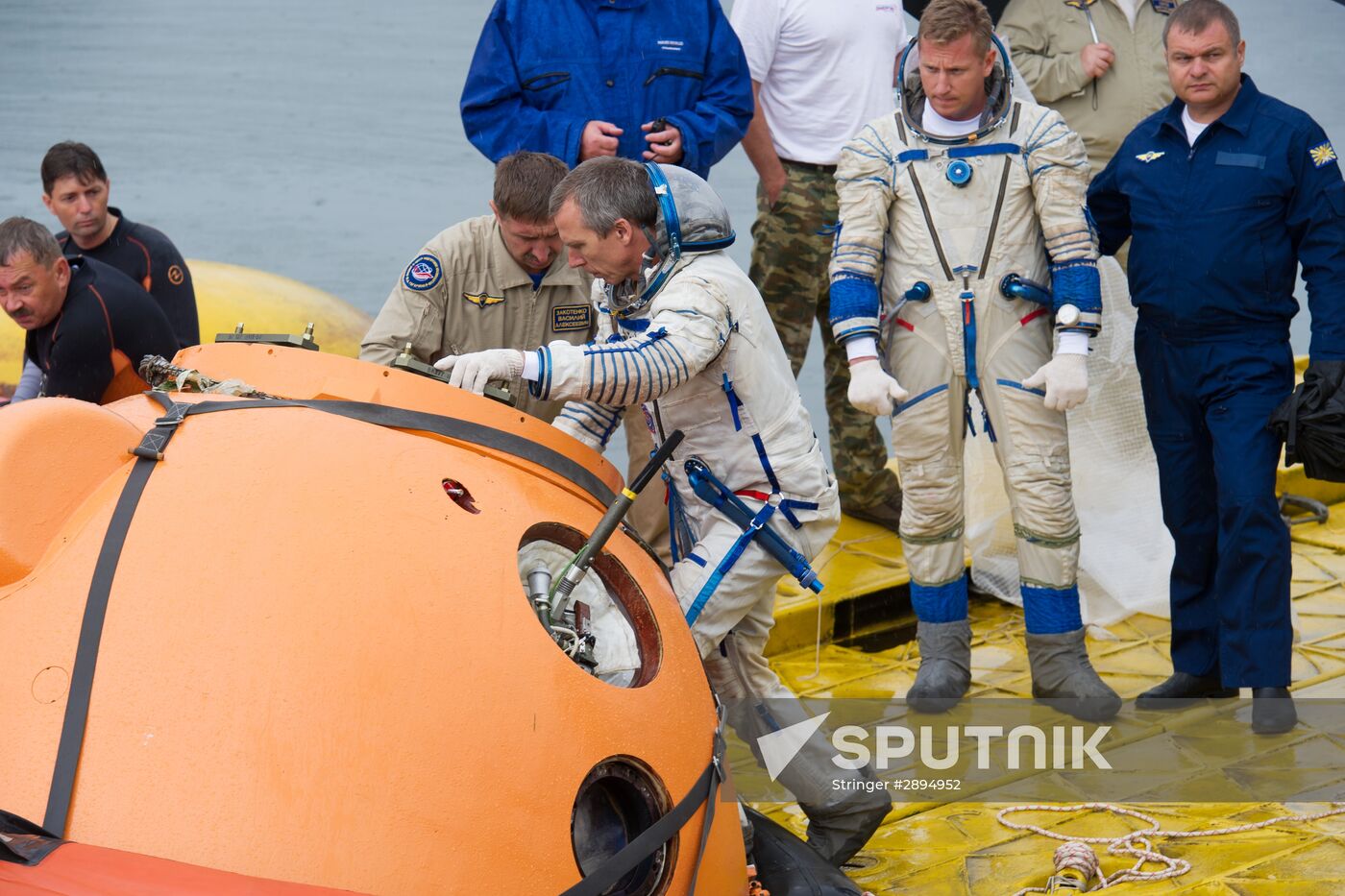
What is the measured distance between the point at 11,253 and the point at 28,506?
2283 millimetres

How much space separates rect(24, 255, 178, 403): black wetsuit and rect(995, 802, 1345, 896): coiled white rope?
2.85 m

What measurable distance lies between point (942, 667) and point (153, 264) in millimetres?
3077

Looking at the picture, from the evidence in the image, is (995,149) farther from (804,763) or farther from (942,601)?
(804,763)

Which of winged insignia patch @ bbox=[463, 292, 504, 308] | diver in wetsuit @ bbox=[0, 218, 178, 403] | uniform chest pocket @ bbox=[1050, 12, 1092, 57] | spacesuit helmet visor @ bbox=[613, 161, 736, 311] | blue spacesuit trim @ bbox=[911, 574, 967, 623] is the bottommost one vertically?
blue spacesuit trim @ bbox=[911, 574, 967, 623]

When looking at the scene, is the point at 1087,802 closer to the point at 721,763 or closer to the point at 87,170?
the point at 721,763

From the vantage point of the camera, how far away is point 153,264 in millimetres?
5434

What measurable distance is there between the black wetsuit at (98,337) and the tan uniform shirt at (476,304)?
87cm

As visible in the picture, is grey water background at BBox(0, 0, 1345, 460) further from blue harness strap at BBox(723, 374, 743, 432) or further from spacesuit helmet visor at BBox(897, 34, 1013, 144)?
blue harness strap at BBox(723, 374, 743, 432)

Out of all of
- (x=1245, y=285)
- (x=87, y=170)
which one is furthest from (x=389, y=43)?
(x=1245, y=285)

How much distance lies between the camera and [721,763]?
293 centimetres

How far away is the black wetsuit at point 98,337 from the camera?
14.8 feet

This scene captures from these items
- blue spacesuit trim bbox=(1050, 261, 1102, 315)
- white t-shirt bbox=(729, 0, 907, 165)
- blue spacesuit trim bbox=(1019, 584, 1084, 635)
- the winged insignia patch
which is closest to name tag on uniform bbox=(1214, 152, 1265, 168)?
blue spacesuit trim bbox=(1050, 261, 1102, 315)

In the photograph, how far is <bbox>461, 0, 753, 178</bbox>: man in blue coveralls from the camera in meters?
4.67

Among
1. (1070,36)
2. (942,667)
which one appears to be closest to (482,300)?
(942,667)
